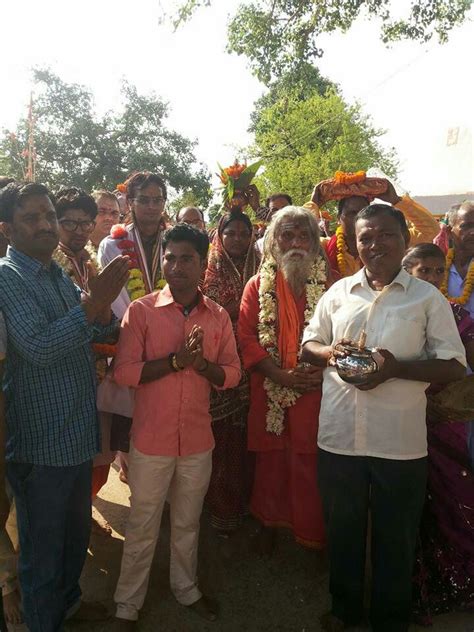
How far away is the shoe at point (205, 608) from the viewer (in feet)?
9.14

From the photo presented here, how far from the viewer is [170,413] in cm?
264

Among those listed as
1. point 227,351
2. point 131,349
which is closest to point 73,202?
point 131,349

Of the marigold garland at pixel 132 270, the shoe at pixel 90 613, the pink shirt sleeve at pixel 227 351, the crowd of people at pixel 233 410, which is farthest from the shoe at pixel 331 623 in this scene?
the marigold garland at pixel 132 270

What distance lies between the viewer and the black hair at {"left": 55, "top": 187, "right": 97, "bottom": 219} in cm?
336

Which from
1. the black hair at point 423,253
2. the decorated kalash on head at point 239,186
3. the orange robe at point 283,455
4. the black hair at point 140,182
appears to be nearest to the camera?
the black hair at point 423,253

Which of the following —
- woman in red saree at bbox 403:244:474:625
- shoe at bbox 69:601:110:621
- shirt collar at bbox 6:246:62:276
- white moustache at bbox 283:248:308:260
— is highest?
shirt collar at bbox 6:246:62:276

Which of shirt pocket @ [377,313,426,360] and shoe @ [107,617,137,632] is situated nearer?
shirt pocket @ [377,313,426,360]

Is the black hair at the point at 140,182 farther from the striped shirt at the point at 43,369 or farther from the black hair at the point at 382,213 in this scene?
the black hair at the point at 382,213

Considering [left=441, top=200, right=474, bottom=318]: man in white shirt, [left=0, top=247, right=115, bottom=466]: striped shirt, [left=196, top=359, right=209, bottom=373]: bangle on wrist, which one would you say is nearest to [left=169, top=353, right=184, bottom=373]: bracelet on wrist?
[left=196, top=359, right=209, bottom=373]: bangle on wrist

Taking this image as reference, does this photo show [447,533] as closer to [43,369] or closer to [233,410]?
[233,410]

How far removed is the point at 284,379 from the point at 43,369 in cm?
152

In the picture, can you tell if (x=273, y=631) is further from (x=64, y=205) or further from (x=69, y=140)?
(x=69, y=140)

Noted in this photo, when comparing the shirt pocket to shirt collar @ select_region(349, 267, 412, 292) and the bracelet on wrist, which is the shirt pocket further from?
the bracelet on wrist

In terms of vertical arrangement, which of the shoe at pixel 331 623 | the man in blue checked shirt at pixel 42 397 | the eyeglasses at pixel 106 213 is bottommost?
the shoe at pixel 331 623
